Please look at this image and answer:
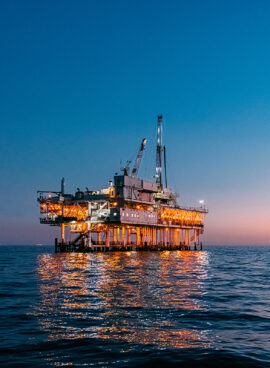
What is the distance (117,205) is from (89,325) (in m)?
95.0

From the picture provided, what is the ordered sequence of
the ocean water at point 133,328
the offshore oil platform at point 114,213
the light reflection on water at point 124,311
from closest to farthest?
the ocean water at point 133,328
the light reflection on water at point 124,311
the offshore oil platform at point 114,213

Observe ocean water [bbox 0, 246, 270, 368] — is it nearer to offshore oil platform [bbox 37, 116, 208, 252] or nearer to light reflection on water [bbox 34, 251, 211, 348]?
light reflection on water [bbox 34, 251, 211, 348]

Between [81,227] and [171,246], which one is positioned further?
[171,246]

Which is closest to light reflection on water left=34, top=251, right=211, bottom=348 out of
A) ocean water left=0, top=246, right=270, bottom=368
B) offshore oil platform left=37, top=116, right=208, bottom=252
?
ocean water left=0, top=246, right=270, bottom=368

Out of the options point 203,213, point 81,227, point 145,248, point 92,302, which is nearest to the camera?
point 92,302

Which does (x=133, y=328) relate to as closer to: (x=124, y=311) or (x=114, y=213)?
(x=124, y=311)

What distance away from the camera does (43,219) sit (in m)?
116

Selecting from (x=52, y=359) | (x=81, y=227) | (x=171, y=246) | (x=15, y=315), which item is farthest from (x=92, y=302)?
(x=171, y=246)

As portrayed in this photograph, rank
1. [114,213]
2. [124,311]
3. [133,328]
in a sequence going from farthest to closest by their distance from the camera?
[114,213]
[124,311]
[133,328]

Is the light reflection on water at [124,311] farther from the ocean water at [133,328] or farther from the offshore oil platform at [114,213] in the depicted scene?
the offshore oil platform at [114,213]

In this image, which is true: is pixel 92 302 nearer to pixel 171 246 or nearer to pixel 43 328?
pixel 43 328

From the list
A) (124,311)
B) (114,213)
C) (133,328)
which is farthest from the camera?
(114,213)

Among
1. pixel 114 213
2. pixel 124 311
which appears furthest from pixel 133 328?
pixel 114 213

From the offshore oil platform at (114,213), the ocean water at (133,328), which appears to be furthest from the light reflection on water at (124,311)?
the offshore oil platform at (114,213)
